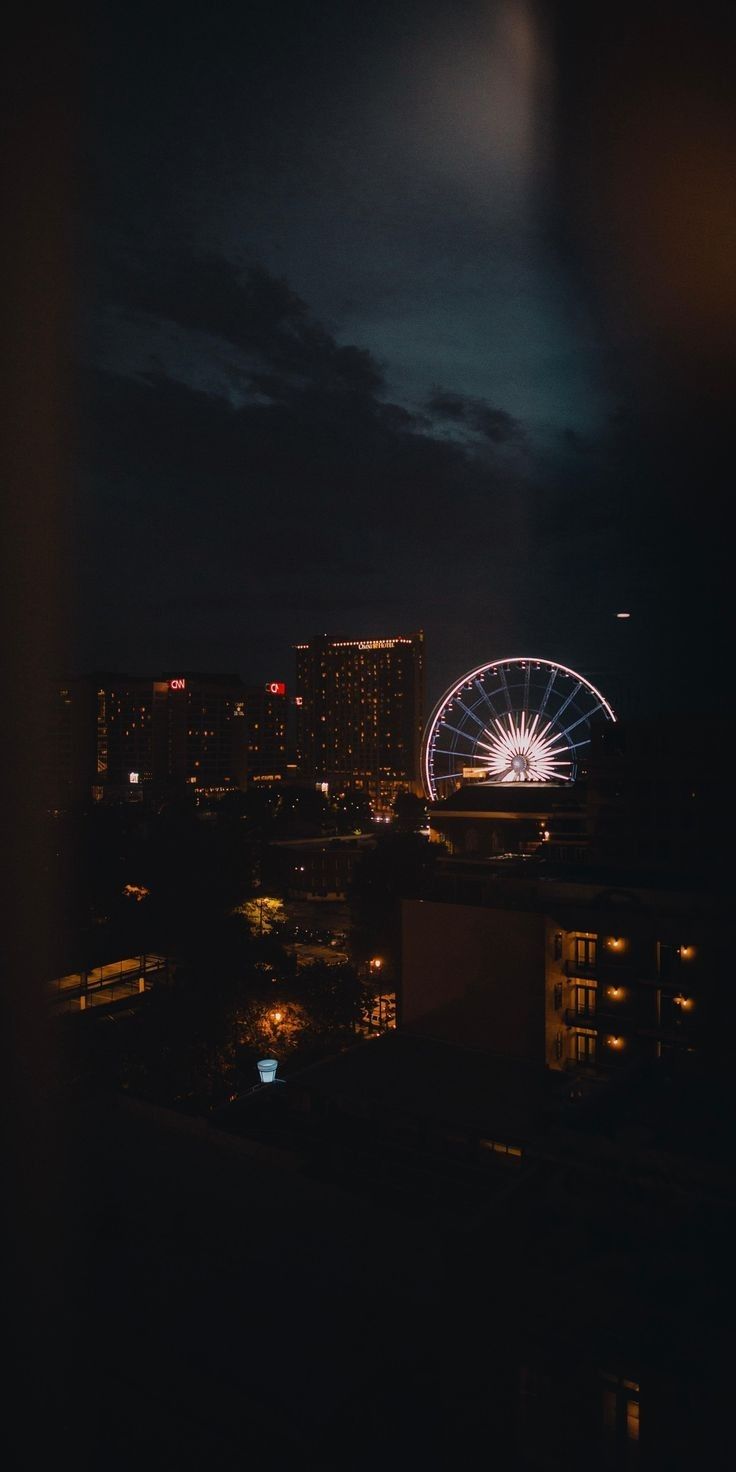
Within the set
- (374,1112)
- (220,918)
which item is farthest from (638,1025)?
(220,918)

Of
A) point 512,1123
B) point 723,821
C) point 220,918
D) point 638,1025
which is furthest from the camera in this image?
point 220,918

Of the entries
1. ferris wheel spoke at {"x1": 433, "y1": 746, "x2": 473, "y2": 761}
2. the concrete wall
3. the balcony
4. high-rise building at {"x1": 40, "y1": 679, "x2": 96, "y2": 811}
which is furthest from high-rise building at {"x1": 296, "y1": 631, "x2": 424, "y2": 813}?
the balcony

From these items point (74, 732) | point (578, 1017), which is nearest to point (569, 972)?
point (578, 1017)

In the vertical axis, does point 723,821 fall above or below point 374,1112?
above

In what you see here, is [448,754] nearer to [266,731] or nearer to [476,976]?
[476,976]

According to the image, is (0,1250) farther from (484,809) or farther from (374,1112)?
(484,809)

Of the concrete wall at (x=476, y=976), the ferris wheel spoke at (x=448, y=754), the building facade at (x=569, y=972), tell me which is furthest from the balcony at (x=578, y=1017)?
the ferris wheel spoke at (x=448, y=754)

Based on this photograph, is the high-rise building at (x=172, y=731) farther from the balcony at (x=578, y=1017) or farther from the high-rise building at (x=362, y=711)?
the balcony at (x=578, y=1017)

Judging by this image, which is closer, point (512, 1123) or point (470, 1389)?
point (470, 1389)

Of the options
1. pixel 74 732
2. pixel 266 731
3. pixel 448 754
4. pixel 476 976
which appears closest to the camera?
pixel 476 976
